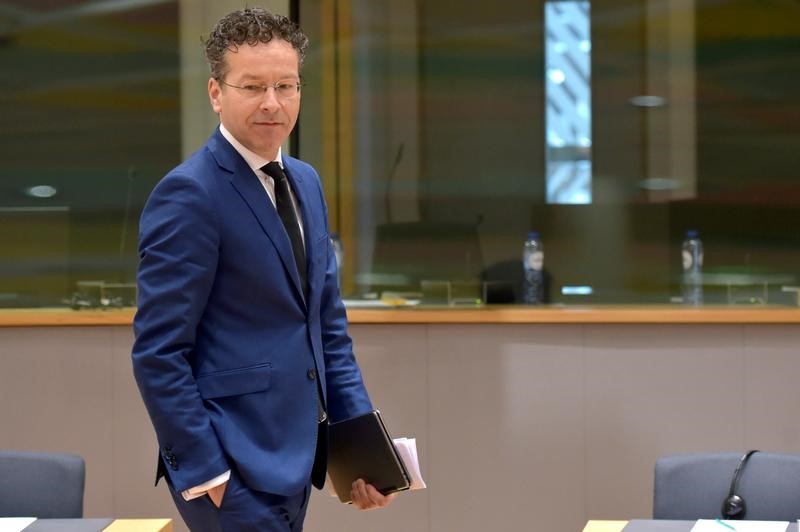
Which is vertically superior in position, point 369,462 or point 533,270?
point 533,270

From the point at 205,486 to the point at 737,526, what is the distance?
106cm

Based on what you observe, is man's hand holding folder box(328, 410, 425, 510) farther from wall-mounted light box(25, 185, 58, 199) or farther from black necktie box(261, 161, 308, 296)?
wall-mounted light box(25, 185, 58, 199)

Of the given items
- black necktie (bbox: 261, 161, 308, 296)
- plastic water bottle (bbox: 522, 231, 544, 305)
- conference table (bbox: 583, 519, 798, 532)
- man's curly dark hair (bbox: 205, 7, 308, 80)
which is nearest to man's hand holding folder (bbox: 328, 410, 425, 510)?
black necktie (bbox: 261, 161, 308, 296)

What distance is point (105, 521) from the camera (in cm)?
252

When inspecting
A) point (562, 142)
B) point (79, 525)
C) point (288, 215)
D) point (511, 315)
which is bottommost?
point (79, 525)

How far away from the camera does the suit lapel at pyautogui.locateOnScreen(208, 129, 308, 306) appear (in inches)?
79.7

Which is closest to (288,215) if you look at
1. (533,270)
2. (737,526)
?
(737,526)

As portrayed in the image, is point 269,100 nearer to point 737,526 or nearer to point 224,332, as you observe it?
point 224,332

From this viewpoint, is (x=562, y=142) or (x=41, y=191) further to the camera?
(x=562, y=142)

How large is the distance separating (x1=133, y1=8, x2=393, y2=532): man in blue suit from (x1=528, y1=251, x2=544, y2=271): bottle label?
8.91 ft

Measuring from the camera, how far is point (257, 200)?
2.04 meters

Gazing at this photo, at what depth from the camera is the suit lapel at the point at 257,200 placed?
2.02 meters

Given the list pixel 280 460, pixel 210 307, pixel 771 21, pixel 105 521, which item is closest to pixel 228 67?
pixel 210 307

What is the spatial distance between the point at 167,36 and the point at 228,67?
10.0 ft
